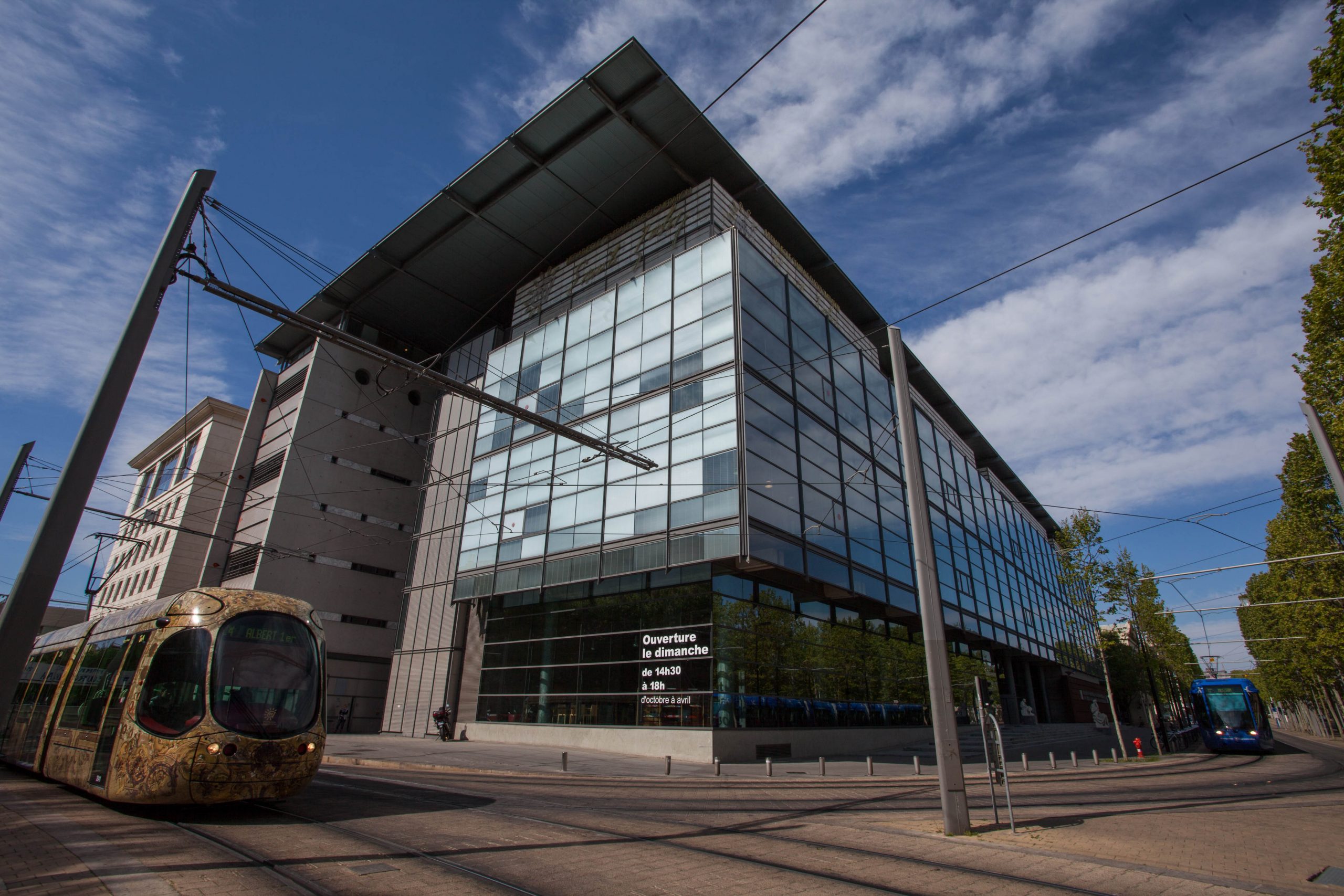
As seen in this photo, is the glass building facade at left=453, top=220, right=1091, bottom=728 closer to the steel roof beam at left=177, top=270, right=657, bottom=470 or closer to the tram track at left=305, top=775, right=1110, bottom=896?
the steel roof beam at left=177, top=270, right=657, bottom=470

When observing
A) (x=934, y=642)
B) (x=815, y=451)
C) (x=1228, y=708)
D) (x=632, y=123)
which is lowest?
(x=1228, y=708)

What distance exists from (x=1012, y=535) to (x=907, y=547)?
92.2ft

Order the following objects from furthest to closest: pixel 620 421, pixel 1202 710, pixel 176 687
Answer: pixel 1202 710 < pixel 620 421 < pixel 176 687

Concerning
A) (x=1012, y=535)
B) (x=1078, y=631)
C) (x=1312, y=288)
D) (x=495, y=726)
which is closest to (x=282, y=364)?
(x=495, y=726)

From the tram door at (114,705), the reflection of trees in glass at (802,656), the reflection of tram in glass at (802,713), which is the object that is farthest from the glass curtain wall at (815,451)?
the tram door at (114,705)

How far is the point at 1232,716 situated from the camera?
30.0 meters

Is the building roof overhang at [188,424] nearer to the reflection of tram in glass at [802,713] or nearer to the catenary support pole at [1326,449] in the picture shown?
the reflection of tram in glass at [802,713]

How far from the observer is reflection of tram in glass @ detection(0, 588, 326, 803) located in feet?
28.2

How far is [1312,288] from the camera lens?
18.2m

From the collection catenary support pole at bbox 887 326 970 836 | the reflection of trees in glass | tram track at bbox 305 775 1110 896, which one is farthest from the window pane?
tram track at bbox 305 775 1110 896

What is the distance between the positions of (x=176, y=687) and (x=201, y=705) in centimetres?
54

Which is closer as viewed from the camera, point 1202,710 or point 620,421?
point 620,421

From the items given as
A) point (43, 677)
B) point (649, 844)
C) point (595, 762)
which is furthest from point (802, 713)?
point (43, 677)

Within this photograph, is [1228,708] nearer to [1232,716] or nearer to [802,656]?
[1232,716]
